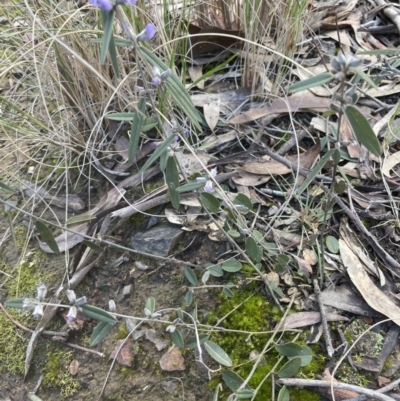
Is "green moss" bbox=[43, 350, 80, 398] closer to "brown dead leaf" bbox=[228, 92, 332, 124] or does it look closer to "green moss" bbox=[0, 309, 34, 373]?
"green moss" bbox=[0, 309, 34, 373]

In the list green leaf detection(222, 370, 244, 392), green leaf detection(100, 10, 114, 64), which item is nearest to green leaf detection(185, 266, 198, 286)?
green leaf detection(222, 370, 244, 392)

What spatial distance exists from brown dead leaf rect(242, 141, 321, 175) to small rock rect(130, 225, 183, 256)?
1.13 ft

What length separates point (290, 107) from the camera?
1.67 metres

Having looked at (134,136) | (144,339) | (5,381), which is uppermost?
(134,136)

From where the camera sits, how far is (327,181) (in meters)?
1.47

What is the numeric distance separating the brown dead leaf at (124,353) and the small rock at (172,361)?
0.10m

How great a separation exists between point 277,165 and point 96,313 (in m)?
0.85

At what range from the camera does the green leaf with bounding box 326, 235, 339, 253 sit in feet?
4.42

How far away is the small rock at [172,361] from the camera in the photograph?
1.25 meters

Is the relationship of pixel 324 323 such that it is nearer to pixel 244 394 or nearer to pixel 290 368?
pixel 290 368

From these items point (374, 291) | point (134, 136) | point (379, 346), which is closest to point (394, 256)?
point (374, 291)

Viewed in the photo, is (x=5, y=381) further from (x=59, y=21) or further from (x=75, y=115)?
(x=59, y=21)

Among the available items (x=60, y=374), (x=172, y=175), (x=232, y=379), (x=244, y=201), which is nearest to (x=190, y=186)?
(x=172, y=175)

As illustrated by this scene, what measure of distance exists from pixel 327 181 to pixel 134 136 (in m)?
0.74
